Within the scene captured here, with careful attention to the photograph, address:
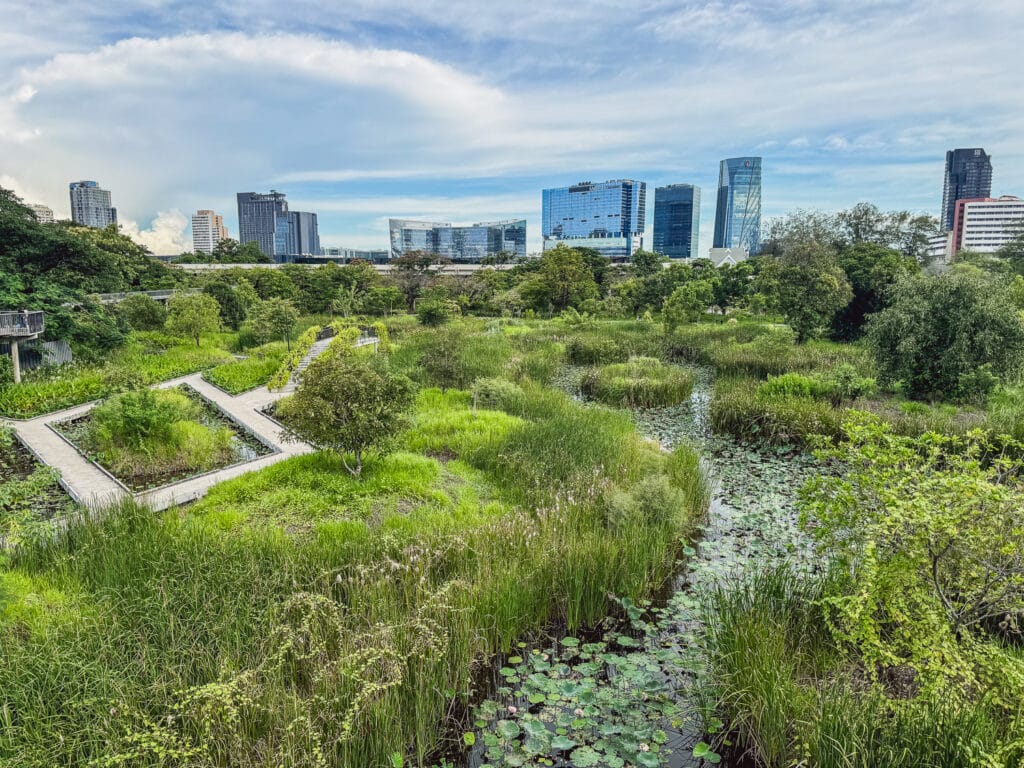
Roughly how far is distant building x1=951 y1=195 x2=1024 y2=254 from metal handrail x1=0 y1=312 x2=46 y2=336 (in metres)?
115

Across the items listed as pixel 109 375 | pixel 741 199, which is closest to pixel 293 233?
pixel 741 199

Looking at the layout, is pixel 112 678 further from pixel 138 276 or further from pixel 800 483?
pixel 138 276

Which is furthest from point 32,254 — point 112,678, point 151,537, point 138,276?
point 112,678

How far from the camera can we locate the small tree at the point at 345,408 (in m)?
8.09

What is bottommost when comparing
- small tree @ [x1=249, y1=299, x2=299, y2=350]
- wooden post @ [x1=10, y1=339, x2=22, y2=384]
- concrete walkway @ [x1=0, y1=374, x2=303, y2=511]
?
concrete walkway @ [x1=0, y1=374, x2=303, y2=511]

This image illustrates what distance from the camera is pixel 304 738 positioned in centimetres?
367

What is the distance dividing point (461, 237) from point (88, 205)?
6348 cm

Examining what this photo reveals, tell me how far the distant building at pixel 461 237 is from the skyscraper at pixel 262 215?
103 ft

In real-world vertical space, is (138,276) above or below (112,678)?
above

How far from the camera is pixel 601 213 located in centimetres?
13038

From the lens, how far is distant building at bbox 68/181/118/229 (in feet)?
311

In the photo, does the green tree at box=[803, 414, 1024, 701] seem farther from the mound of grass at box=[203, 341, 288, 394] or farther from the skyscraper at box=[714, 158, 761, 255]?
the skyscraper at box=[714, 158, 761, 255]

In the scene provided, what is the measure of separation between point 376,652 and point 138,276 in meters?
31.2

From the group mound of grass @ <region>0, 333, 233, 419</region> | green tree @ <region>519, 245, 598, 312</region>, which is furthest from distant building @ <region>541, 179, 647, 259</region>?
mound of grass @ <region>0, 333, 233, 419</region>
